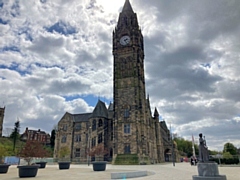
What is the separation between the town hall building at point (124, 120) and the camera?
142 feet

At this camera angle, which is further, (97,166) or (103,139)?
(103,139)

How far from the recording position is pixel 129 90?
45969mm

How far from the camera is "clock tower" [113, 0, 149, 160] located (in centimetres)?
4284

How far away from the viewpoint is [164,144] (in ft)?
200

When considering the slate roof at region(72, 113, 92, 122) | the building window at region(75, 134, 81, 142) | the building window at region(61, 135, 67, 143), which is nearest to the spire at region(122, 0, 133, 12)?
the slate roof at region(72, 113, 92, 122)

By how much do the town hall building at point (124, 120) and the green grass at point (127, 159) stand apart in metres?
0.20

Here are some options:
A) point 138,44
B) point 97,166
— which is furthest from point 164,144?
point 97,166

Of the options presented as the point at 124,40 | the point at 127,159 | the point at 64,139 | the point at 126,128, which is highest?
the point at 124,40

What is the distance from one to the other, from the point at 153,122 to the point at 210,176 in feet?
146

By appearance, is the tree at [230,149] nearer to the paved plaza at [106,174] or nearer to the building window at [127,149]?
the building window at [127,149]

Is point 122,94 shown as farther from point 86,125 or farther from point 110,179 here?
point 110,179

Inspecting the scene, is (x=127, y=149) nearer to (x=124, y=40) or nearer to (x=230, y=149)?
(x=124, y=40)

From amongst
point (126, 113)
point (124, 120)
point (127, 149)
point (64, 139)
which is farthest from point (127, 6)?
point (64, 139)

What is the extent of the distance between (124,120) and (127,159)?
7.82m
